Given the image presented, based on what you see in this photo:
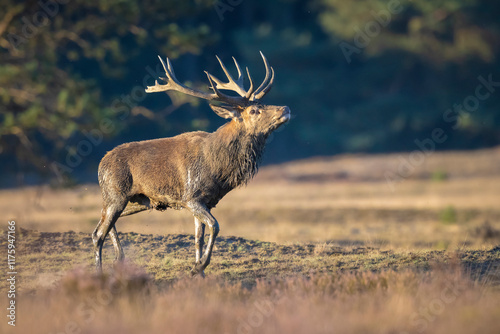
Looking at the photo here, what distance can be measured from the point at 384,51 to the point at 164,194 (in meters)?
29.9

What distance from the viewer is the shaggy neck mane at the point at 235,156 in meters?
9.75

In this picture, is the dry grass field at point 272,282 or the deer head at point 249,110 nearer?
the dry grass field at point 272,282

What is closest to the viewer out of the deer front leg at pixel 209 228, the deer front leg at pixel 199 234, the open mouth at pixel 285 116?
the deer front leg at pixel 209 228

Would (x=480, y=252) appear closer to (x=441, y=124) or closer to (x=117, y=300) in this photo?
(x=117, y=300)

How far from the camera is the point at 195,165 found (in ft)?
31.9

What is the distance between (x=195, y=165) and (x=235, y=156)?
0.60m

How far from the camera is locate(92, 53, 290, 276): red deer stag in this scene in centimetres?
968

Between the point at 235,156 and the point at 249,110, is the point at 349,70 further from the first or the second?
the point at 235,156

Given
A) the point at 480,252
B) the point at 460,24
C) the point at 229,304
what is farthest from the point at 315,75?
the point at 229,304

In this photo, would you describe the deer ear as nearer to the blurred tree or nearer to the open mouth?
the open mouth

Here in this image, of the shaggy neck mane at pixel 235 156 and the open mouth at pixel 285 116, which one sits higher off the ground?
the open mouth at pixel 285 116

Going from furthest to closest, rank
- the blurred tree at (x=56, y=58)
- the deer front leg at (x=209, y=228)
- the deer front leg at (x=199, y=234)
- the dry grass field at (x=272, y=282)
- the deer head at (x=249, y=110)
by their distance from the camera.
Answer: the blurred tree at (x=56, y=58) → the deer front leg at (x=199, y=234) → the deer head at (x=249, y=110) → the deer front leg at (x=209, y=228) → the dry grass field at (x=272, y=282)

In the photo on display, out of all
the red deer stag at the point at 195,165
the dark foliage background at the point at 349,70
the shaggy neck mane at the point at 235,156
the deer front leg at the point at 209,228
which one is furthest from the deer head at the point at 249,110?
the dark foliage background at the point at 349,70

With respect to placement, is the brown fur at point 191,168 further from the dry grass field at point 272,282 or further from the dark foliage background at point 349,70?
the dark foliage background at point 349,70
